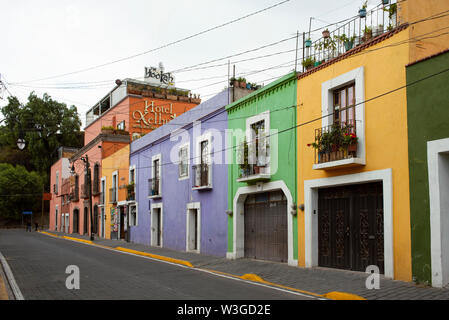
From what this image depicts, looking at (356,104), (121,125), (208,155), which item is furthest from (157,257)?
(121,125)

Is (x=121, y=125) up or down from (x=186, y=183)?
up

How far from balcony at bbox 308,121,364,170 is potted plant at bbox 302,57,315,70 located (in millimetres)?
2319

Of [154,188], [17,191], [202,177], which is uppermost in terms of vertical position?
[202,177]

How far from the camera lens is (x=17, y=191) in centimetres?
5900

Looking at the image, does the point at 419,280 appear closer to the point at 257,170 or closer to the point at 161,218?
the point at 257,170

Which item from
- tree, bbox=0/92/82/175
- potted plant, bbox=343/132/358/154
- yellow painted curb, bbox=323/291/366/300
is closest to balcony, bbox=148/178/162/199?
potted plant, bbox=343/132/358/154

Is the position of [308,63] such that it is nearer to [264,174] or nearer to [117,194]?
[264,174]

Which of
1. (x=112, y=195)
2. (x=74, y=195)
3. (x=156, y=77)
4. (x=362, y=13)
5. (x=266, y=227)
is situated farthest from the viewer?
(x=74, y=195)

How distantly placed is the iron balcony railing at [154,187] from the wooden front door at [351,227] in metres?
12.5

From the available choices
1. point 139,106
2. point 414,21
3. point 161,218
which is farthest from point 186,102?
point 414,21

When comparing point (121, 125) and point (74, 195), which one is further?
point (74, 195)

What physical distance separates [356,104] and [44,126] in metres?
54.1

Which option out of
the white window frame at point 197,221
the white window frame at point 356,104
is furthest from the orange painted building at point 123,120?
the white window frame at point 356,104

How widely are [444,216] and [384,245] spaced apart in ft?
5.68
